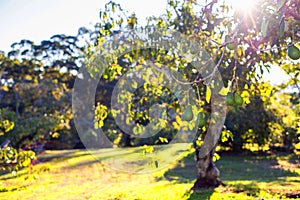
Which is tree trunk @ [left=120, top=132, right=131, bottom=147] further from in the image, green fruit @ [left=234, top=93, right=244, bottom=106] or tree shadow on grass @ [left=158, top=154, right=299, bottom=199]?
green fruit @ [left=234, top=93, right=244, bottom=106]

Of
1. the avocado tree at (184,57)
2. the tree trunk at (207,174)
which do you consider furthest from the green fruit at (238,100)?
the tree trunk at (207,174)

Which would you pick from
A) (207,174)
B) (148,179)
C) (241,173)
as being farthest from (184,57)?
(241,173)

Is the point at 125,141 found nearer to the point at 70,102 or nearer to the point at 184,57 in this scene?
the point at 70,102

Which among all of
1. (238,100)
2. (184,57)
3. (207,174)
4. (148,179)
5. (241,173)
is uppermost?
(184,57)

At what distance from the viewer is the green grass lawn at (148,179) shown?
6523 millimetres

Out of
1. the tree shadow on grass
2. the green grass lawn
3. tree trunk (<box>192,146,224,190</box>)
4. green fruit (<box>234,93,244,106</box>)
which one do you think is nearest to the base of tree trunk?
tree trunk (<box>192,146,224,190</box>)

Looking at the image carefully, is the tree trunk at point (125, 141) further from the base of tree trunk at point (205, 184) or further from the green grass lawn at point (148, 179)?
the base of tree trunk at point (205, 184)

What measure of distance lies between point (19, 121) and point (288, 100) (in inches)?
472

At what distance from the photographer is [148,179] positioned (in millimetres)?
9195

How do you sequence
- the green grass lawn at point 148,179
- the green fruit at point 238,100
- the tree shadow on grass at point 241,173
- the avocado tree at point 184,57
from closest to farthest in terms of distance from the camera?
the green fruit at point 238,100, the avocado tree at point 184,57, the green grass lawn at point 148,179, the tree shadow on grass at point 241,173

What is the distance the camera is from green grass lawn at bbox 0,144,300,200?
652 centimetres

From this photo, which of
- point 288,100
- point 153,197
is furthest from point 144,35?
point 288,100

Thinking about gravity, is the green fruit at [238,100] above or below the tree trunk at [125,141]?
above

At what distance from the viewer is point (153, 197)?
6363 mm
